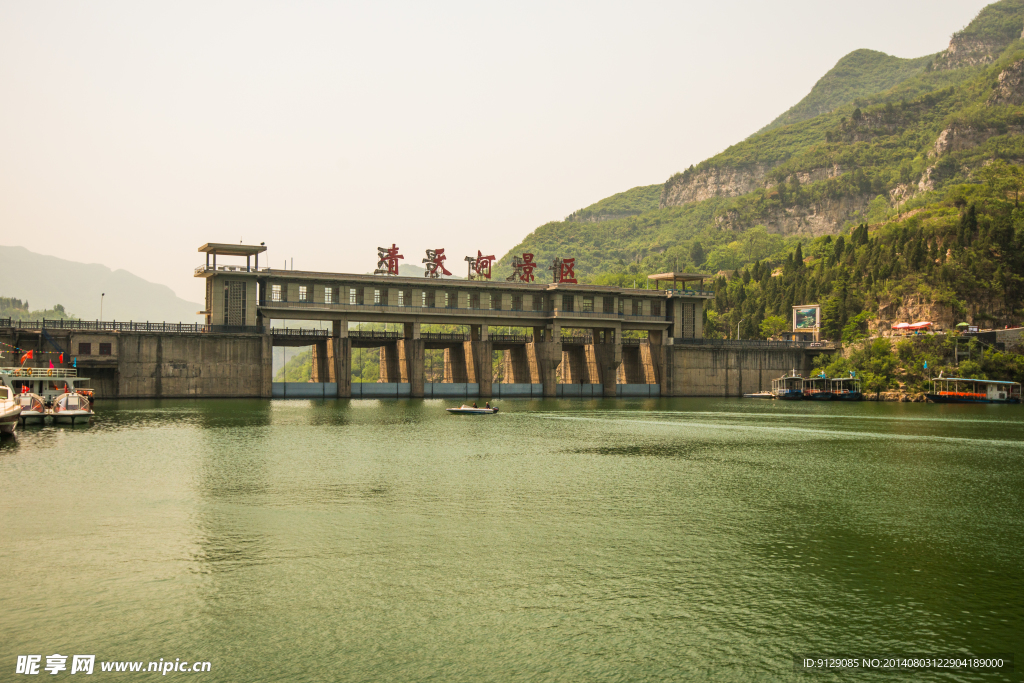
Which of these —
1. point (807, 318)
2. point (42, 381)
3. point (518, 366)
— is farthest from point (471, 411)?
point (807, 318)

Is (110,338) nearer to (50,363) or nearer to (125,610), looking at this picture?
(50,363)

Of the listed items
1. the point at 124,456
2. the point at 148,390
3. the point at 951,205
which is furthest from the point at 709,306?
the point at 124,456

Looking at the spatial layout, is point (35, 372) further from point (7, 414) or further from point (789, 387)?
point (789, 387)

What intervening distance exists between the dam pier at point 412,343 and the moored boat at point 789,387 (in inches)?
89.7

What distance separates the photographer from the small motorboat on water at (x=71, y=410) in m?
59.1

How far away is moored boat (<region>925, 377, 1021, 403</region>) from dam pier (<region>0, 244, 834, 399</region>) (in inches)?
843

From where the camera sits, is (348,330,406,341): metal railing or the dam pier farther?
(348,330,406,341): metal railing

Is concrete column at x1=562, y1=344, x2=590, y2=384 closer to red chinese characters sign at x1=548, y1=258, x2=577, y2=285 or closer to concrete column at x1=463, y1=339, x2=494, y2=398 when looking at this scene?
red chinese characters sign at x1=548, y1=258, x2=577, y2=285

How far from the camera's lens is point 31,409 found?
58.6 meters

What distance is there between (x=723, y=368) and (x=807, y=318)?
24.3 m

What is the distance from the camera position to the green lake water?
16.6 m

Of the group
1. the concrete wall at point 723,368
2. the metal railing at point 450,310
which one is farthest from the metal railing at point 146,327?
the concrete wall at point 723,368

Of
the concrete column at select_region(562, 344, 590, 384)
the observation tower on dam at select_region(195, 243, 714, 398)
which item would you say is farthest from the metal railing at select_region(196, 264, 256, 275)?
the concrete column at select_region(562, 344, 590, 384)

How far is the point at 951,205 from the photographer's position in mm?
159000
